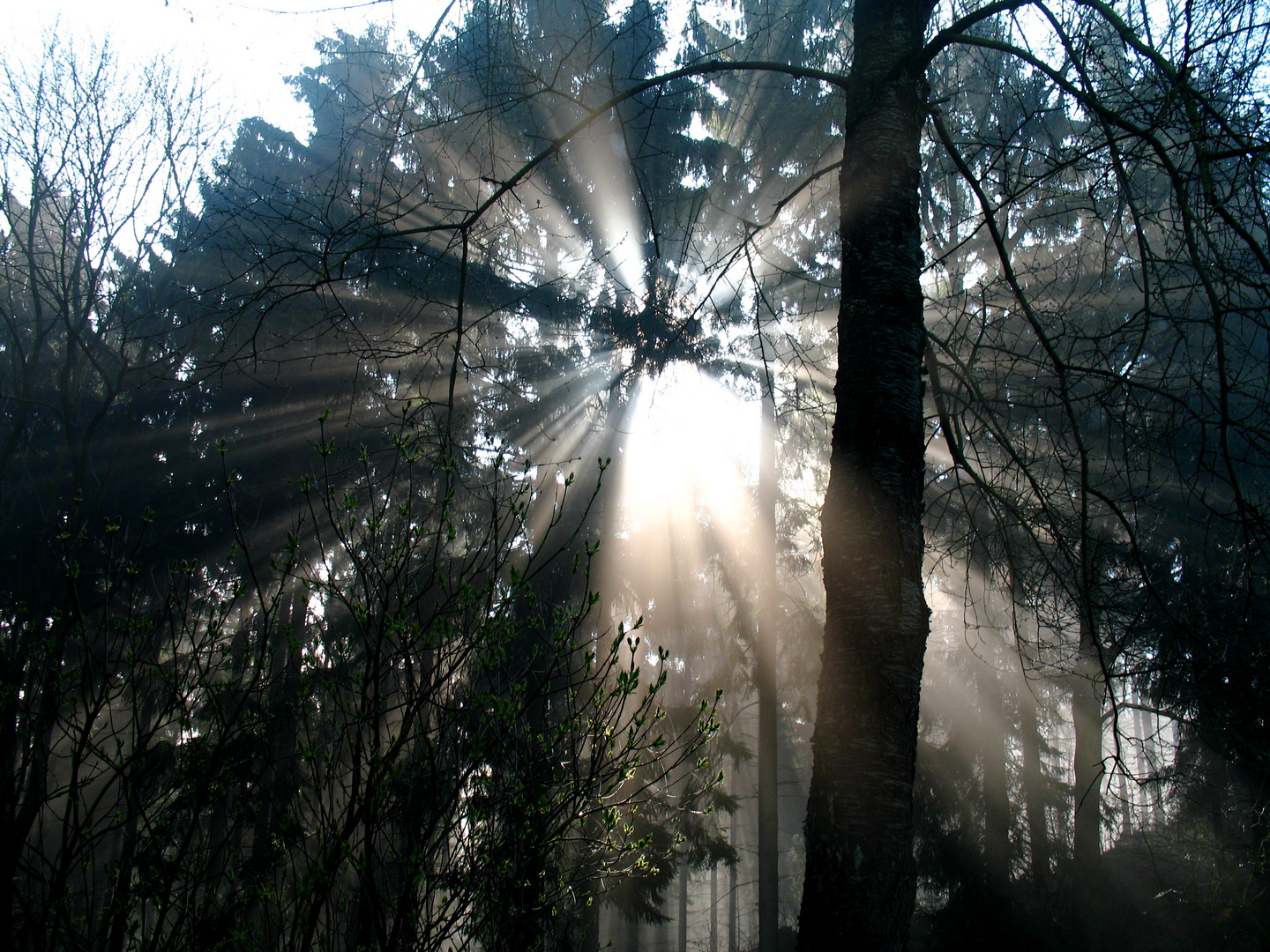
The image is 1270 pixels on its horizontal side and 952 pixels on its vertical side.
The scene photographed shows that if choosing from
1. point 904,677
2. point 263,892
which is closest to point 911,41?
point 904,677

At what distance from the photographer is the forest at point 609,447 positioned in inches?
89.4

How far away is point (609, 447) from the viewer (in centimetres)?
992

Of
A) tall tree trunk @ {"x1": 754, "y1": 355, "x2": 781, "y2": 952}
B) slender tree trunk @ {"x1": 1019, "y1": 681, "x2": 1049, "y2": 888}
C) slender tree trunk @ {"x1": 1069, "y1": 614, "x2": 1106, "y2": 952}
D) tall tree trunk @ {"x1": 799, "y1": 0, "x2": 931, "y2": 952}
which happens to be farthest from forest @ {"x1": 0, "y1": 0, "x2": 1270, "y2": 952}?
slender tree trunk @ {"x1": 1019, "y1": 681, "x2": 1049, "y2": 888}

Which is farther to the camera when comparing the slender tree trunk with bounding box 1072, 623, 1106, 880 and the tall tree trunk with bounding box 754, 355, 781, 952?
the slender tree trunk with bounding box 1072, 623, 1106, 880

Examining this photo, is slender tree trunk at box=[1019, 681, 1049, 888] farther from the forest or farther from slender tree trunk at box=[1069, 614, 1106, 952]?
the forest

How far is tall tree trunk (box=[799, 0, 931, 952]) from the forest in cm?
2

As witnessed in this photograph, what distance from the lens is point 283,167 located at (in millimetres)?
13523

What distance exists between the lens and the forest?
227 cm

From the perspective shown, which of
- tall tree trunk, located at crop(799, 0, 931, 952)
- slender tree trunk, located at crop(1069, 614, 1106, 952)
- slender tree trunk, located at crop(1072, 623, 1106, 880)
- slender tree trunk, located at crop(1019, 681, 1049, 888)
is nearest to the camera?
tall tree trunk, located at crop(799, 0, 931, 952)

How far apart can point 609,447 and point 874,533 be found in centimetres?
756

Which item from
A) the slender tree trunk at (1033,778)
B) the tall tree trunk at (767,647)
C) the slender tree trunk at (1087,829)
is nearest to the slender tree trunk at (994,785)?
the slender tree trunk at (1033,778)

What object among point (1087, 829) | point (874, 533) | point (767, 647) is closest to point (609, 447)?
point (767, 647)

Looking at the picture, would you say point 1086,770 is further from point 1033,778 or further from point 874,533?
point 874,533

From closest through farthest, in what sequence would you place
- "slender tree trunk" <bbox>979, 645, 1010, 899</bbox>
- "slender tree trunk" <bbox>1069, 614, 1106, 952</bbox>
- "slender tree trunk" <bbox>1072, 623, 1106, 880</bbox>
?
"slender tree trunk" <bbox>1069, 614, 1106, 952</bbox>, "slender tree trunk" <bbox>1072, 623, 1106, 880</bbox>, "slender tree trunk" <bbox>979, 645, 1010, 899</bbox>
